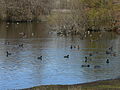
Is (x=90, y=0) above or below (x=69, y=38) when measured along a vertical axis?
above

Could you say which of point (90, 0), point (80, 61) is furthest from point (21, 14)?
point (80, 61)

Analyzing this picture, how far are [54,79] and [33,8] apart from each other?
66.5 metres

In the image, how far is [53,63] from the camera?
36812 millimetres

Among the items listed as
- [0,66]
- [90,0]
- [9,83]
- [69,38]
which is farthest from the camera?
[90,0]

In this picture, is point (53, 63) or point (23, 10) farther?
point (23, 10)

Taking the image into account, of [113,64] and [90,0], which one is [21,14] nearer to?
[90,0]

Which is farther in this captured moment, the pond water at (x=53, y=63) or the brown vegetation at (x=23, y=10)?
the brown vegetation at (x=23, y=10)

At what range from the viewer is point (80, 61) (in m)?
38.2

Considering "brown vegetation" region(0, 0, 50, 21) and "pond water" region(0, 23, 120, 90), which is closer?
"pond water" region(0, 23, 120, 90)

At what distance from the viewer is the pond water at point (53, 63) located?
1163 inches

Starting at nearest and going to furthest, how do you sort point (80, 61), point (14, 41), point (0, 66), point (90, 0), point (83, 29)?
point (0, 66) → point (80, 61) → point (14, 41) → point (83, 29) → point (90, 0)

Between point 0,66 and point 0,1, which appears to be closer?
point 0,66

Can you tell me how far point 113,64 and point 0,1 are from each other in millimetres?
60276

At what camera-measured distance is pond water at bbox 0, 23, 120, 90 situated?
29.5 meters
